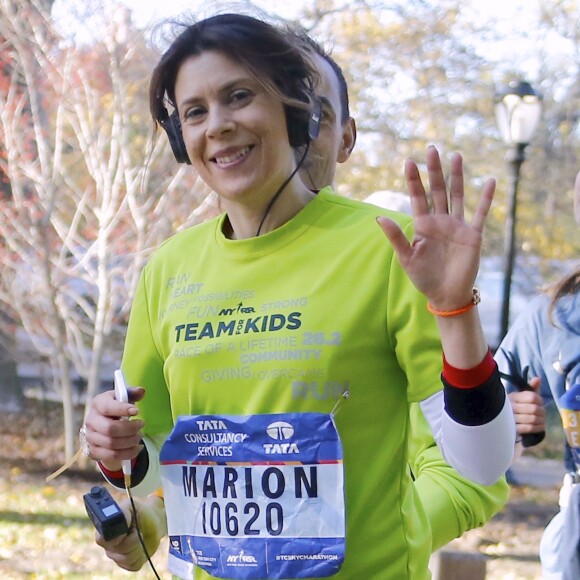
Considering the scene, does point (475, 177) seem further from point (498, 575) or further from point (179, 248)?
point (179, 248)

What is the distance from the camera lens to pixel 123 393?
6.18ft

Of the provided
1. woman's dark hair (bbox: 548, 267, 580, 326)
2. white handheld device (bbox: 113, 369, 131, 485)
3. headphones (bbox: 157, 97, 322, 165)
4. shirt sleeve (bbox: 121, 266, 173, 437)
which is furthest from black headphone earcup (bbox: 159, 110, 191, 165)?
woman's dark hair (bbox: 548, 267, 580, 326)

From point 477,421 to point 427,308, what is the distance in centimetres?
21

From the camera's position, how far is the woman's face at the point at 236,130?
188 cm

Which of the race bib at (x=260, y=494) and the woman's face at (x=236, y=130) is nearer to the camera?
the race bib at (x=260, y=494)

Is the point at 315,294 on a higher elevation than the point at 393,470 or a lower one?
higher

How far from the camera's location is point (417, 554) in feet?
5.74

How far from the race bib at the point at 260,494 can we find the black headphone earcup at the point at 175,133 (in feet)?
2.10

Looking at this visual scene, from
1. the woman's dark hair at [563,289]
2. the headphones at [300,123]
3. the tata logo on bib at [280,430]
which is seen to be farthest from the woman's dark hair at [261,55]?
the woman's dark hair at [563,289]

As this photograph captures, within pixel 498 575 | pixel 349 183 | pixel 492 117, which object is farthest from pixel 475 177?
pixel 498 575

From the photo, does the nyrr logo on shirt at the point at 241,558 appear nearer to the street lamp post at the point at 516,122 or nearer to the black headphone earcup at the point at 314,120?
the black headphone earcup at the point at 314,120

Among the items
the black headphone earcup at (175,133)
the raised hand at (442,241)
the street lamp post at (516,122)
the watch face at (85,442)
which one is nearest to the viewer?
the raised hand at (442,241)

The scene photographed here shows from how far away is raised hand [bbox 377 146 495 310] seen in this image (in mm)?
1497

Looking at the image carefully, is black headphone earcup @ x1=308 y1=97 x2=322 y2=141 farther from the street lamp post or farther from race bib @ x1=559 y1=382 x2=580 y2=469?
the street lamp post
